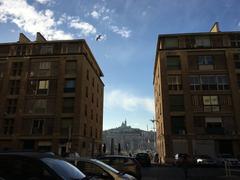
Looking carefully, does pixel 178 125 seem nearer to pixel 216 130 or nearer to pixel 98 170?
pixel 216 130

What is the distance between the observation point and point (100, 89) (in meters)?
51.4

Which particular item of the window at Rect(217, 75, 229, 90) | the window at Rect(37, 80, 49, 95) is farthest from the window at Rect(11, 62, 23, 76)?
the window at Rect(217, 75, 229, 90)

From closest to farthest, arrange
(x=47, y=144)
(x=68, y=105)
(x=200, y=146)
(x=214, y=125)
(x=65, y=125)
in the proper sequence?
(x=200, y=146) < (x=47, y=144) < (x=214, y=125) < (x=65, y=125) < (x=68, y=105)

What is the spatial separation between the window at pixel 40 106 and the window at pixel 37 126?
1.28m

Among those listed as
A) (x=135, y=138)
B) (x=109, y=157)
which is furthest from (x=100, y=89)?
(x=135, y=138)

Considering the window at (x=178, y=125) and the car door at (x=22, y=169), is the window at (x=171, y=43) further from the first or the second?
the car door at (x=22, y=169)

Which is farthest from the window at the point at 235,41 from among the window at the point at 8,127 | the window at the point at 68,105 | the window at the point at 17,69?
the window at the point at 8,127

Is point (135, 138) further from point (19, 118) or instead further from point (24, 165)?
point (24, 165)

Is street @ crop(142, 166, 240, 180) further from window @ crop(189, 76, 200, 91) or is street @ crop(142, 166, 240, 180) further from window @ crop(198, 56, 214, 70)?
window @ crop(198, 56, 214, 70)

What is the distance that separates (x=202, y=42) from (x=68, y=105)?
2189 cm

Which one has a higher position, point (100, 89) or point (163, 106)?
point (100, 89)

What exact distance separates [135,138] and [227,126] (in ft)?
376

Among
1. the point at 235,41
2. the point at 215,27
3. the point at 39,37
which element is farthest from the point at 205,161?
the point at 39,37

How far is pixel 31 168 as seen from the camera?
454 cm
